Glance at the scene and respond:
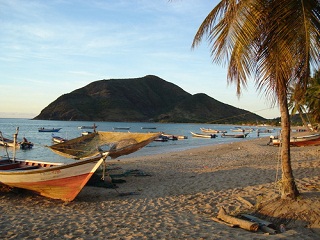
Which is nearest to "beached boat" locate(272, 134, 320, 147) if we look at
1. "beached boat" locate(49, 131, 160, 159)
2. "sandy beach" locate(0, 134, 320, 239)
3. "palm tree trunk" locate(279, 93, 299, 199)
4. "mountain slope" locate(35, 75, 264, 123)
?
"sandy beach" locate(0, 134, 320, 239)

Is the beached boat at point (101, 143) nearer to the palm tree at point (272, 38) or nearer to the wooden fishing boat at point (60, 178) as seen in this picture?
the wooden fishing boat at point (60, 178)

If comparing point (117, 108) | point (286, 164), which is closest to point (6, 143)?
point (286, 164)

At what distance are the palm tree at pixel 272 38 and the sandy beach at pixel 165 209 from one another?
219 cm

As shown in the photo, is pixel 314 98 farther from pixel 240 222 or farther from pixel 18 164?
pixel 18 164

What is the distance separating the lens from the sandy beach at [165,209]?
6.15 meters

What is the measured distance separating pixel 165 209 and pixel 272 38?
4.94 m

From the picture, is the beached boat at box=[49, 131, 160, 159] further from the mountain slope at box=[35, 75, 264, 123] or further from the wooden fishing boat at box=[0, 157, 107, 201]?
the mountain slope at box=[35, 75, 264, 123]

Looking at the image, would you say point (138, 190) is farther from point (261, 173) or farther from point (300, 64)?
point (300, 64)

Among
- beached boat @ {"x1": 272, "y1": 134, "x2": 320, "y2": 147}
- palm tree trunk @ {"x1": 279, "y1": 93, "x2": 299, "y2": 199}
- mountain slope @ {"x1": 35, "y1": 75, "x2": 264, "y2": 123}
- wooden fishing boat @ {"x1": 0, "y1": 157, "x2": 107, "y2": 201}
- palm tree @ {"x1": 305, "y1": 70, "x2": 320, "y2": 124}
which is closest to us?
palm tree trunk @ {"x1": 279, "y1": 93, "x2": 299, "y2": 199}

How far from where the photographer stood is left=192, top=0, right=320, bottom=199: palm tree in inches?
212

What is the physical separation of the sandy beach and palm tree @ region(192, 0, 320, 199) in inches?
86.1

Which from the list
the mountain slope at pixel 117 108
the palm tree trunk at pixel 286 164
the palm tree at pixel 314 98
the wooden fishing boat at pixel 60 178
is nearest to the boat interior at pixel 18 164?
the wooden fishing boat at pixel 60 178

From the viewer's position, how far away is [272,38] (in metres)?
5.96

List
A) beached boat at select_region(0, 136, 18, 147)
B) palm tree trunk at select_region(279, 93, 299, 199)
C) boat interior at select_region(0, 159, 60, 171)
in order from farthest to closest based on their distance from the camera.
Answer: beached boat at select_region(0, 136, 18, 147), boat interior at select_region(0, 159, 60, 171), palm tree trunk at select_region(279, 93, 299, 199)
